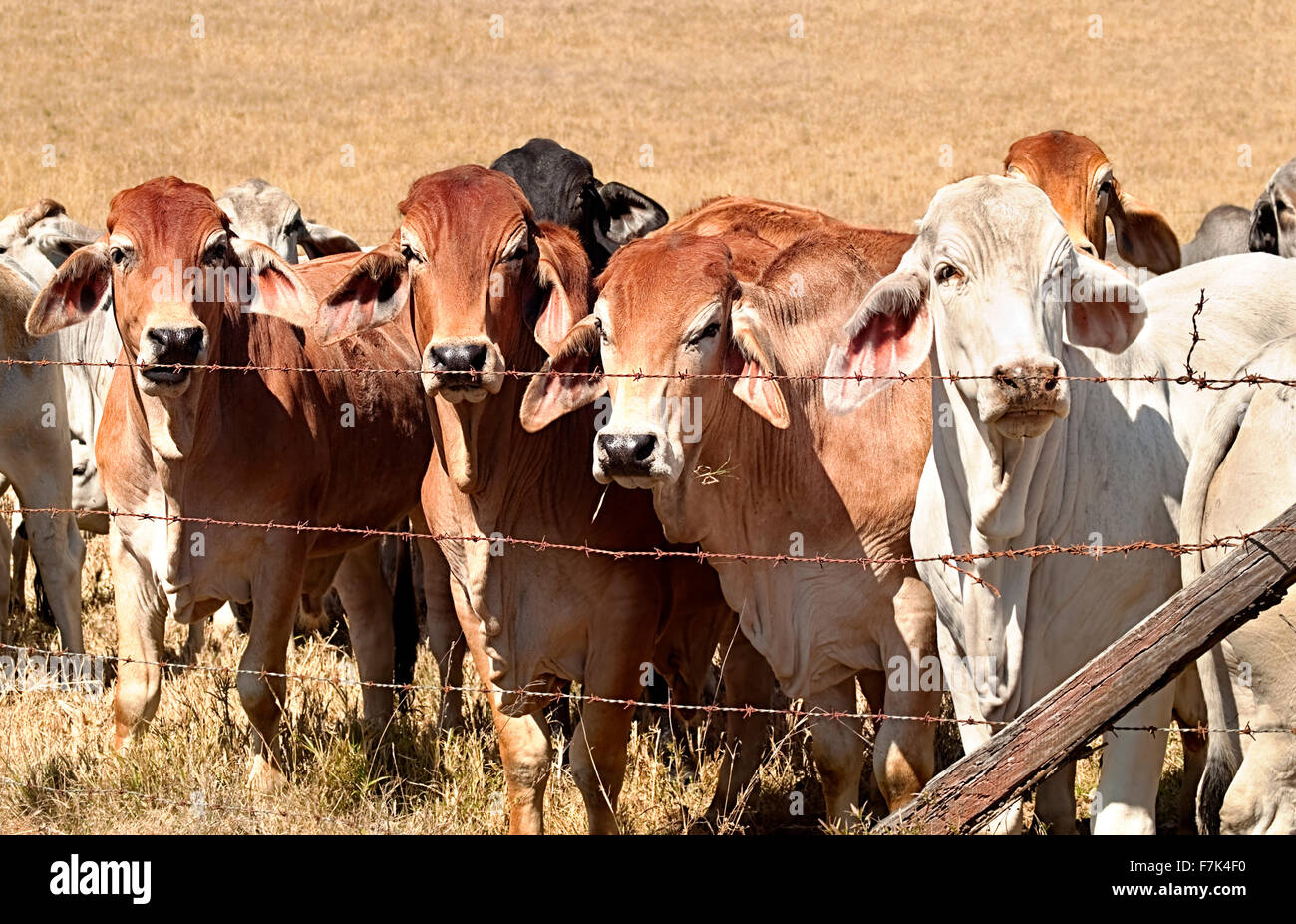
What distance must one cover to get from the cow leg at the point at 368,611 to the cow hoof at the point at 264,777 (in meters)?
1.39

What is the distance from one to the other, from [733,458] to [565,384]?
2.03 ft

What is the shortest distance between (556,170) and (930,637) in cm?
313

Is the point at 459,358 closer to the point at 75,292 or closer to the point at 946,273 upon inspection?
the point at 946,273

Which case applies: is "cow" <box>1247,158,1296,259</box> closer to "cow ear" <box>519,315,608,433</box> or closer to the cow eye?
the cow eye

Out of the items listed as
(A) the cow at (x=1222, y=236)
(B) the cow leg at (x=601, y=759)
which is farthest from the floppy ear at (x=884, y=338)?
(A) the cow at (x=1222, y=236)

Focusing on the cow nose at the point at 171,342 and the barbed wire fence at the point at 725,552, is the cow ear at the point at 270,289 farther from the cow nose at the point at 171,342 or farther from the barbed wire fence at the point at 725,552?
the cow nose at the point at 171,342

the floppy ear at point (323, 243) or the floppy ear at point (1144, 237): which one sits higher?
the floppy ear at point (323, 243)

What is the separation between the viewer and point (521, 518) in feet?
18.7

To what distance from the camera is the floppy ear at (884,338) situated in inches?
185

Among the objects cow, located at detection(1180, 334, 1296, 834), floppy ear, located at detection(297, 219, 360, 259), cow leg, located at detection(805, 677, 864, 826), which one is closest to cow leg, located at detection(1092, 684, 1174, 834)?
cow, located at detection(1180, 334, 1296, 834)

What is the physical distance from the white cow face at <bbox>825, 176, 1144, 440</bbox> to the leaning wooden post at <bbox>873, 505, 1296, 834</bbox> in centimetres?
62

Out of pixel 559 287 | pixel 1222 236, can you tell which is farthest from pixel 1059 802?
pixel 1222 236
